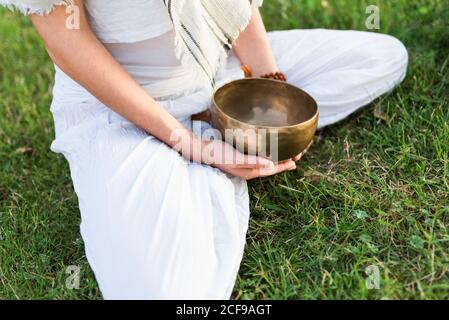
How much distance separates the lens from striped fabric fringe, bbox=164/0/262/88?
142cm

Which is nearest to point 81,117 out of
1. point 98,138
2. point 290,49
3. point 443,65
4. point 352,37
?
point 98,138

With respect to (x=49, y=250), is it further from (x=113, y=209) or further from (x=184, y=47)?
(x=184, y=47)

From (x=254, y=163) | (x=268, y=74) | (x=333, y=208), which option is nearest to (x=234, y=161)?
(x=254, y=163)

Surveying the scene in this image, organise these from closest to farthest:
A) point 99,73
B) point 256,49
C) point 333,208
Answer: point 99,73 → point 333,208 → point 256,49

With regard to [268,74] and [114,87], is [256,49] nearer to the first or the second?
[268,74]

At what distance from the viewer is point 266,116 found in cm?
175

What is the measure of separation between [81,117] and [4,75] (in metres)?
0.90

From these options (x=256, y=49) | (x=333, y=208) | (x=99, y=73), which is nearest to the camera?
(x=99, y=73)

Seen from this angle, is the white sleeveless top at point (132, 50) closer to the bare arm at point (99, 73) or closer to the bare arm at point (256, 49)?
the bare arm at point (99, 73)

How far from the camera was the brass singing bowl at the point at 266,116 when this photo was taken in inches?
58.3

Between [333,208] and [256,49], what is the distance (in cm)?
49

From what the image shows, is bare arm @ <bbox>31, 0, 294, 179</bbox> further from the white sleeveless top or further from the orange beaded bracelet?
the orange beaded bracelet

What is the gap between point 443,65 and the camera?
1.95 m

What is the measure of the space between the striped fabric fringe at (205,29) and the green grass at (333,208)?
0.34 metres
